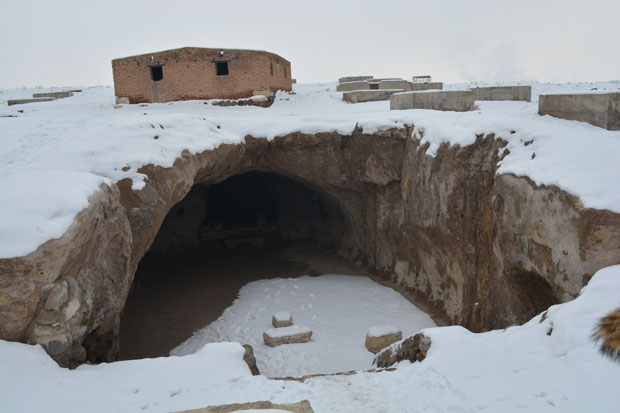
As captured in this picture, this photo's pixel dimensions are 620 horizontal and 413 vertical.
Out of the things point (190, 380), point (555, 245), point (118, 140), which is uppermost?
point (118, 140)

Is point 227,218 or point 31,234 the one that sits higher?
point 31,234

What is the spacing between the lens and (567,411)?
3.65 meters

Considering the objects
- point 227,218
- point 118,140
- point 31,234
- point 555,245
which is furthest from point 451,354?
point 227,218

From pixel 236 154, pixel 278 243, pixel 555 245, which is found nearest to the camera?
pixel 555 245

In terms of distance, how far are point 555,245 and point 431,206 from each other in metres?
3.98

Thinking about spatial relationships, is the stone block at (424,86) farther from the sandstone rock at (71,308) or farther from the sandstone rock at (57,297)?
the sandstone rock at (57,297)

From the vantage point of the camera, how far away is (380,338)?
8984mm

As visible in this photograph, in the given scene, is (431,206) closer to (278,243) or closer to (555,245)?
(555,245)

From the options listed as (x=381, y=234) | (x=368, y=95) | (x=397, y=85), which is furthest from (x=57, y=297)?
(x=397, y=85)

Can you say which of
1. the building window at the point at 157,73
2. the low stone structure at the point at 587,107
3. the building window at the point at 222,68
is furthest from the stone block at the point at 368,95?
the low stone structure at the point at 587,107

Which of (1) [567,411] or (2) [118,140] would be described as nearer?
(1) [567,411]

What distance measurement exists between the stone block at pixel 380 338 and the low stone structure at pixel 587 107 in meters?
5.26

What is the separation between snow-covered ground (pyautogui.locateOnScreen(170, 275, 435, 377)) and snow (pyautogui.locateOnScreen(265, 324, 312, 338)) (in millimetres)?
235

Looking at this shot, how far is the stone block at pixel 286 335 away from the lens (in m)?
9.31
